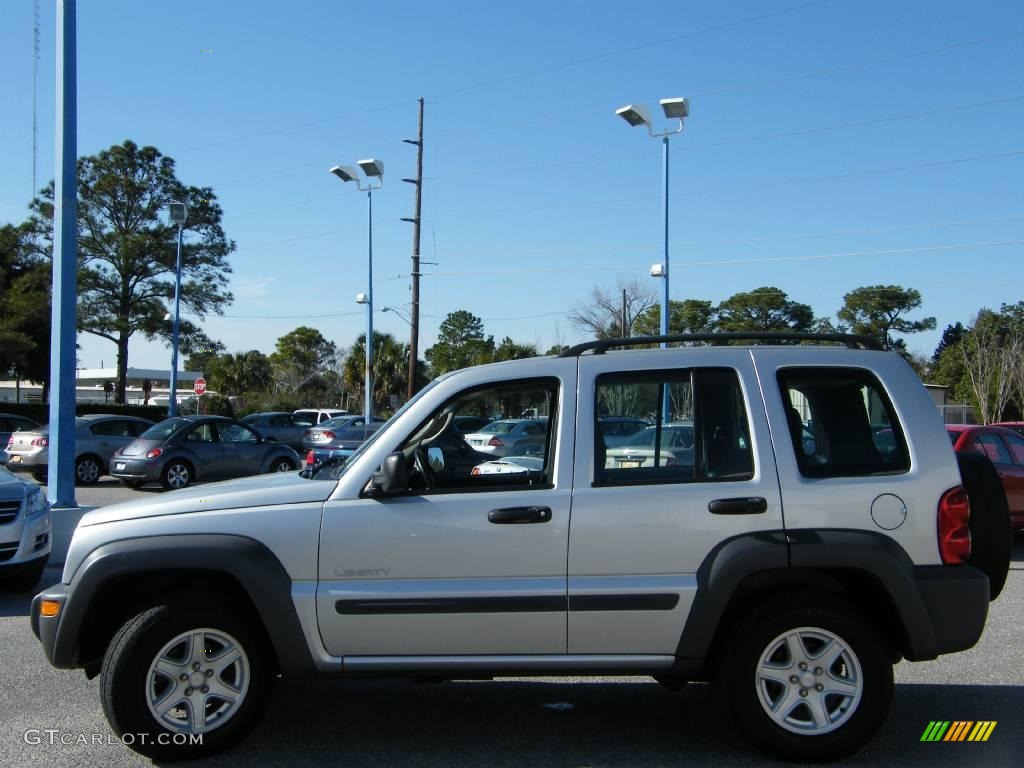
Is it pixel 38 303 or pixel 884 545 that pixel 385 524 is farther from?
pixel 38 303

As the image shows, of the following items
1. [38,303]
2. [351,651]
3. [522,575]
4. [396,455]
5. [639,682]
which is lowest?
[639,682]

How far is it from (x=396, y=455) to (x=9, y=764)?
2270 millimetres

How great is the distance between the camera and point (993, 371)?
161 ft

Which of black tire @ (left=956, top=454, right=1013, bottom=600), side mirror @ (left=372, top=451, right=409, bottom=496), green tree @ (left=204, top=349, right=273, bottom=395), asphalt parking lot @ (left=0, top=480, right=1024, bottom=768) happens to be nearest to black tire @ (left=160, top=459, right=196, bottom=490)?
asphalt parking lot @ (left=0, top=480, right=1024, bottom=768)

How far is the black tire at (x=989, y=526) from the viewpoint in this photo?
4.82 meters

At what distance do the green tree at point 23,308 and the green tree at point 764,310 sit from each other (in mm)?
42655

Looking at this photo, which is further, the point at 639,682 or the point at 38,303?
the point at 38,303

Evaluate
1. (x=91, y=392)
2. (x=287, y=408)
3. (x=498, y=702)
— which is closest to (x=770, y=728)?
(x=498, y=702)

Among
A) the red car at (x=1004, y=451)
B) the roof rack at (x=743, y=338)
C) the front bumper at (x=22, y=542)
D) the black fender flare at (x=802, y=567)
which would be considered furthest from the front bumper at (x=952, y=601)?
the red car at (x=1004, y=451)

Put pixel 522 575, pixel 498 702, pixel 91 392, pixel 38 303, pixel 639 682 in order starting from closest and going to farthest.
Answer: pixel 522 575, pixel 498 702, pixel 639 682, pixel 38 303, pixel 91 392

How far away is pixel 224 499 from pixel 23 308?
4191cm

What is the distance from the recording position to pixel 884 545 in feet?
14.9

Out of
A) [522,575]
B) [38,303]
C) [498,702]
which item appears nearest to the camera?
[522,575]

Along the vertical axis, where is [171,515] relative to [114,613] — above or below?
above
